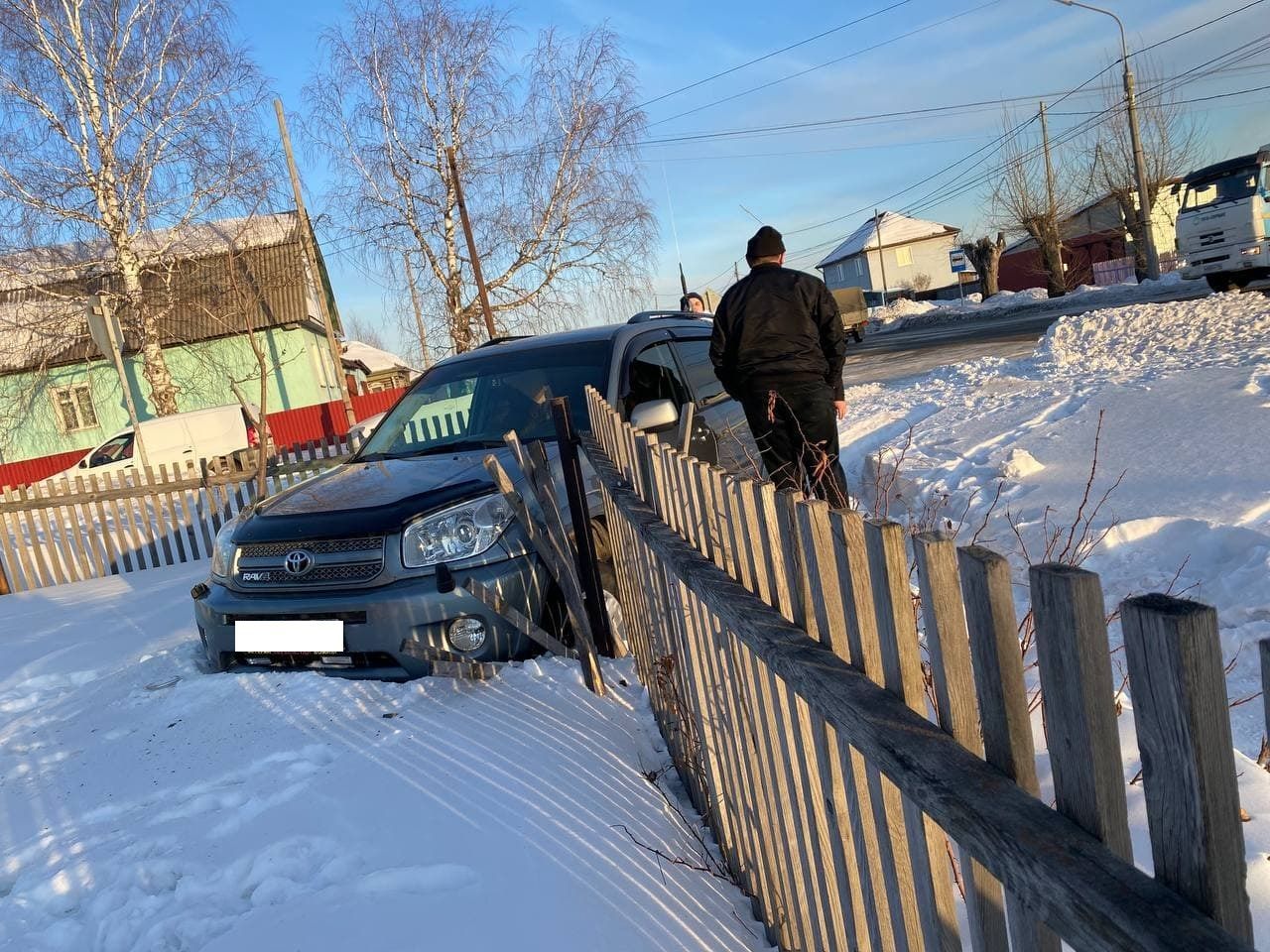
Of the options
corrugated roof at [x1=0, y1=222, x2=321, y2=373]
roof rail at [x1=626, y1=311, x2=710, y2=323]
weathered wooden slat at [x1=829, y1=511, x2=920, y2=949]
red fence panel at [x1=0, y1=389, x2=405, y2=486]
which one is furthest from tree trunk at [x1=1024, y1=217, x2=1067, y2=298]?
weathered wooden slat at [x1=829, y1=511, x2=920, y2=949]

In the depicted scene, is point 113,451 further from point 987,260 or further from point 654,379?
point 987,260

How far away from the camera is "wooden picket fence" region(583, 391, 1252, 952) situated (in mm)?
843

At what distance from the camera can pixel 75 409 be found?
27.7 metres

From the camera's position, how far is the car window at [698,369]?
20.1 ft

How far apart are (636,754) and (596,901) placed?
3.44 ft

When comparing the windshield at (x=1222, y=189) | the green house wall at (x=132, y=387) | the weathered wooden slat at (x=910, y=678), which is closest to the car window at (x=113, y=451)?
the green house wall at (x=132, y=387)

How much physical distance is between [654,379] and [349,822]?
330cm

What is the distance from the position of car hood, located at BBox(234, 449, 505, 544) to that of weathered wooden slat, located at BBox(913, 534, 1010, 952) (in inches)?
123

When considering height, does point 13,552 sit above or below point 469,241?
below

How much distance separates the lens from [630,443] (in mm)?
3336

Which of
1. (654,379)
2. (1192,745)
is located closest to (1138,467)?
(654,379)

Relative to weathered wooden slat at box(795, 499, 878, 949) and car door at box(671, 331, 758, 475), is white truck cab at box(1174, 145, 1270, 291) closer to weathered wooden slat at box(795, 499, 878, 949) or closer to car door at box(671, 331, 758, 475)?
car door at box(671, 331, 758, 475)

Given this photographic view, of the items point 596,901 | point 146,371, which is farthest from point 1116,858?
point 146,371

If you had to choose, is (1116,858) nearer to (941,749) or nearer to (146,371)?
(941,749)
